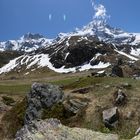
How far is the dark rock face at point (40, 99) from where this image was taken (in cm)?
3800

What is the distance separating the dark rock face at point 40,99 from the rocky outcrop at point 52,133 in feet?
68.7

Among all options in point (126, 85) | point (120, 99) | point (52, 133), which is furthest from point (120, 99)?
point (52, 133)

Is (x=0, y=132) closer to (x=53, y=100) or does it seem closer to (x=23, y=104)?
(x=23, y=104)

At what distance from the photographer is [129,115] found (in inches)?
1363

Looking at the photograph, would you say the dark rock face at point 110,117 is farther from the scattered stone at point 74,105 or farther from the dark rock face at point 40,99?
the dark rock face at point 40,99

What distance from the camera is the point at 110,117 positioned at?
3391 centimetres

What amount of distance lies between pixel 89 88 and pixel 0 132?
1080 centimetres

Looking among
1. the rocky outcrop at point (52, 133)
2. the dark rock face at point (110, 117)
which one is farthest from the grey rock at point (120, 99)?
the rocky outcrop at point (52, 133)

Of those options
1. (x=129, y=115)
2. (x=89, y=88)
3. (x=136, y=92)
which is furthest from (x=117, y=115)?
(x=89, y=88)

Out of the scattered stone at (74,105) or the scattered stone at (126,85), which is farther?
the scattered stone at (126,85)

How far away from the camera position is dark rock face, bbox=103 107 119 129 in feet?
109

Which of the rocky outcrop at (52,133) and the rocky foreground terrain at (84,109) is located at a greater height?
the rocky foreground terrain at (84,109)

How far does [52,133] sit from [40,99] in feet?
74.6

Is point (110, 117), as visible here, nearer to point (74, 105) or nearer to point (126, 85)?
point (74, 105)
